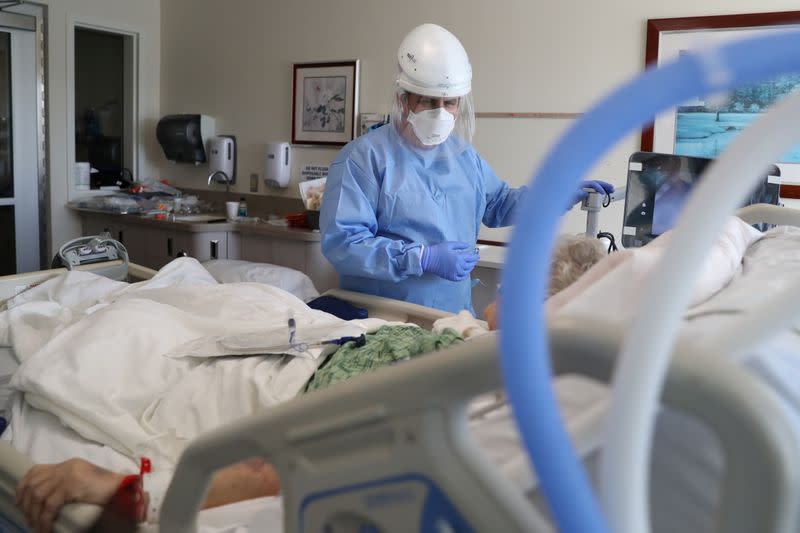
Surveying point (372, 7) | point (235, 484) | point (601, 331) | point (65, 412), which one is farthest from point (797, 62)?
point (372, 7)

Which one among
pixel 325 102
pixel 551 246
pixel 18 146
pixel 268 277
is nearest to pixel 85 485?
pixel 551 246

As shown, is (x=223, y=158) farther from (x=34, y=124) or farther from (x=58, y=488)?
(x=58, y=488)

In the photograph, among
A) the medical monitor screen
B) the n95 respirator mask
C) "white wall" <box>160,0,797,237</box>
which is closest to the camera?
the medical monitor screen

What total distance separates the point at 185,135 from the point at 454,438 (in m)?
4.56

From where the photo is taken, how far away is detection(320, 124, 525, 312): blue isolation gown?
240 cm

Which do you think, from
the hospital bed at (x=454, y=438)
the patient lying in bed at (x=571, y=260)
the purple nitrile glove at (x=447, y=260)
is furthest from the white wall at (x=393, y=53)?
the hospital bed at (x=454, y=438)

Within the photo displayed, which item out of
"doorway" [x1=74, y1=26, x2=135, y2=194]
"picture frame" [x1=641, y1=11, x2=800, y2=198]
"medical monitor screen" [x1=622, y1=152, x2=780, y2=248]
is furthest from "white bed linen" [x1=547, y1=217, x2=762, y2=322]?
"doorway" [x1=74, y1=26, x2=135, y2=194]

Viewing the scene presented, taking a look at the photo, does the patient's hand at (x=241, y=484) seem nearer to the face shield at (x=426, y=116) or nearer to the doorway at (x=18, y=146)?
the face shield at (x=426, y=116)

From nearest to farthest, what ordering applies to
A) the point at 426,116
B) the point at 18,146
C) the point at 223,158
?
the point at 426,116
the point at 18,146
the point at 223,158

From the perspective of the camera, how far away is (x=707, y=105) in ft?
10.2

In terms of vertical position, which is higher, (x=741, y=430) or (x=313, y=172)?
(x=313, y=172)

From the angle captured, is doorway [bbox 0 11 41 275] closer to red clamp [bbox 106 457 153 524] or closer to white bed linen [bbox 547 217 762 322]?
red clamp [bbox 106 457 153 524]

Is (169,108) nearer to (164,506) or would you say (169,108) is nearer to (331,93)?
(331,93)

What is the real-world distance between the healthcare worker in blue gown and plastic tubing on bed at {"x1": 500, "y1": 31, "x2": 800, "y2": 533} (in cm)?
188
